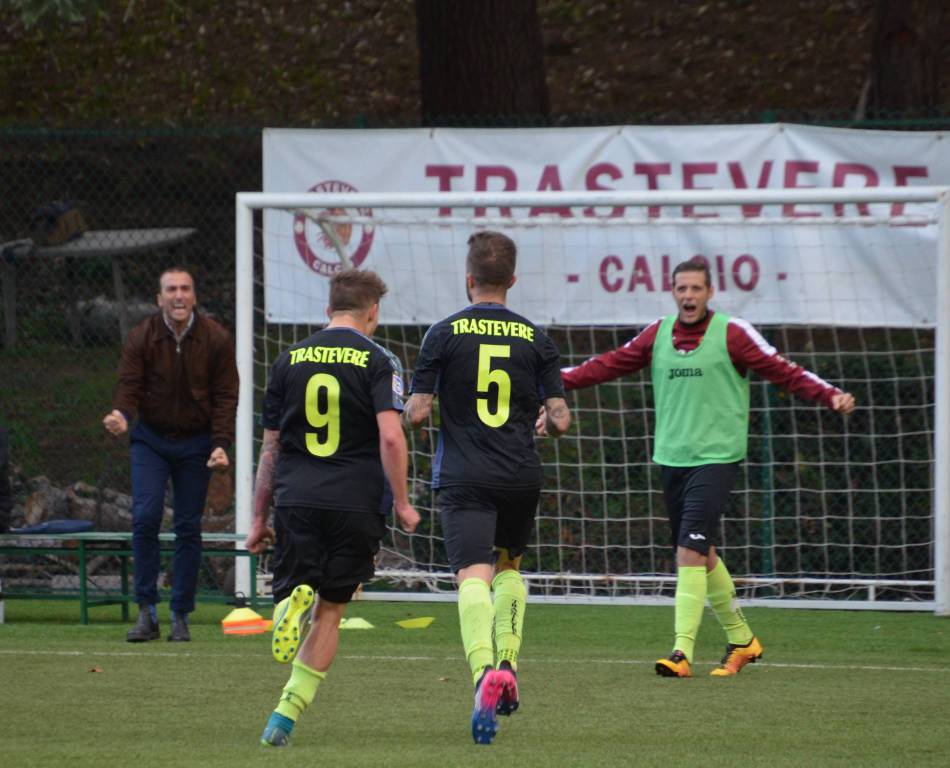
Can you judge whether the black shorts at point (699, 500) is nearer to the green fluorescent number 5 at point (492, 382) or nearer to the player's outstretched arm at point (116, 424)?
the green fluorescent number 5 at point (492, 382)

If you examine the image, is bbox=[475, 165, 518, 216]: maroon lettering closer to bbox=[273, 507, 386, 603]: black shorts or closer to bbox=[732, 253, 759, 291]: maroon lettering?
bbox=[732, 253, 759, 291]: maroon lettering

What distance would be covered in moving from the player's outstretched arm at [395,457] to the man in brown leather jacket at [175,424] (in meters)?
3.70

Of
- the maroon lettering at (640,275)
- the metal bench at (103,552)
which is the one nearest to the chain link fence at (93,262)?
the maroon lettering at (640,275)

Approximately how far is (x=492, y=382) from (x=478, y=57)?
801 cm

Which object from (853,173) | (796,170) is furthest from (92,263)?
(853,173)

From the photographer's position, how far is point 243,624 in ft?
33.0

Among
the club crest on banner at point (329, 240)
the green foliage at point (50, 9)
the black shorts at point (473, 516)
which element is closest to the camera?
the black shorts at point (473, 516)

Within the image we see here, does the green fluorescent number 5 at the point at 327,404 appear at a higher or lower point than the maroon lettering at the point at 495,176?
lower

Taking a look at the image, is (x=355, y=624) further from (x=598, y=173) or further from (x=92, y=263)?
(x=92, y=263)

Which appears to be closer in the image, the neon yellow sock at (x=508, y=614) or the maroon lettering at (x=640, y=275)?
the neon yellow sock at (x=508, y=614)

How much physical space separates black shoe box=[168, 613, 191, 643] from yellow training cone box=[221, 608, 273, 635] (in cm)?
42

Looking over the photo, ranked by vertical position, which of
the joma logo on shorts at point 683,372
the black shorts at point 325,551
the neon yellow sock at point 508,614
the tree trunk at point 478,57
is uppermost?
the tree trunk at point 478,57

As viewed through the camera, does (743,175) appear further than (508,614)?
Yes

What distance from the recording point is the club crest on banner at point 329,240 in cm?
1228
